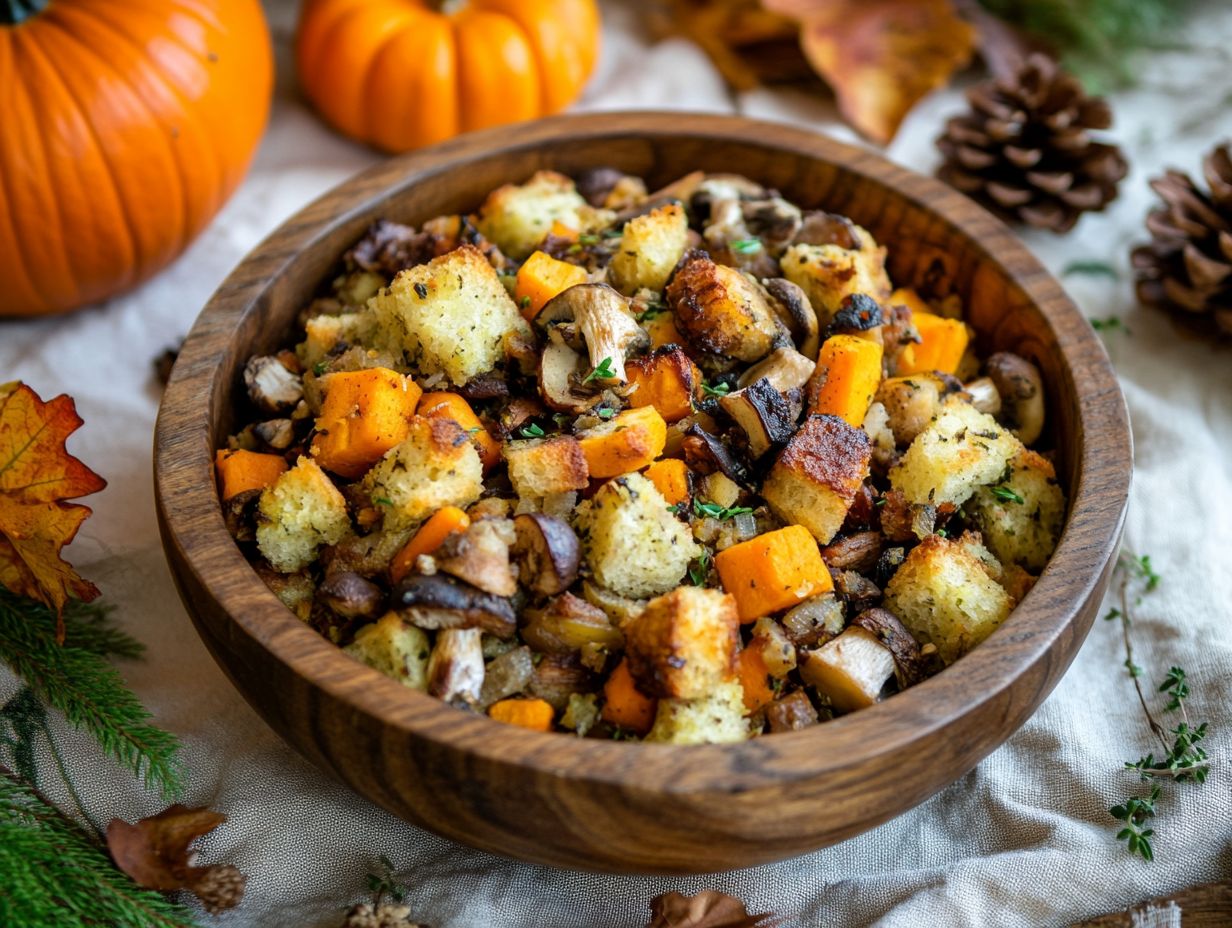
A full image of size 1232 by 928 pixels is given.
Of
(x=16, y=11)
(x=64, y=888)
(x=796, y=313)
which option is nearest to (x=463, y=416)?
(x=796, y=313)

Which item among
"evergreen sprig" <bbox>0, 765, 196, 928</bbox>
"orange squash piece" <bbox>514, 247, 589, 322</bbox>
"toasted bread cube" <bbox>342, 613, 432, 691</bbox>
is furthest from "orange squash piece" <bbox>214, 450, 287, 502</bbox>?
"evergreen sprig" <bbox>0, 765, 196, 928</bbox>

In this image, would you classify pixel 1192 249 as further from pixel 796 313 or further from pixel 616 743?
pixel 616 743

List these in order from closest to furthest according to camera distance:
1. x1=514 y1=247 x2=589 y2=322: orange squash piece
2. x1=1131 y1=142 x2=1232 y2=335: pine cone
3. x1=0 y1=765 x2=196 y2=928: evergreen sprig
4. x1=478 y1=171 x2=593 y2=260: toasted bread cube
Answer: x1=0 y1=765 x2=196 y2=928: evergreen sprig < x1=514 y1=247 x2=589 y2=322: orange squash piece < x1=478 y1=171 x2=593 y2=260: toasted bread cube < x1=1131 y1=142 x2=1232 y2=335: pine cone

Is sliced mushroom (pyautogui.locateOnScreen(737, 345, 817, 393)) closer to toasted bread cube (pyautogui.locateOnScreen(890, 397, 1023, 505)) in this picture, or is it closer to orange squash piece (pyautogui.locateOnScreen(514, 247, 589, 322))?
toasted bread cube (pyautogui.locateOnScreen(890, 397, 1023, 505))

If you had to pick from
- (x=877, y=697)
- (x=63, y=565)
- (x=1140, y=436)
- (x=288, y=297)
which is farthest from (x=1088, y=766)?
(x=63, y=565)

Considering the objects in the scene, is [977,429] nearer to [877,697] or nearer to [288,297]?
[877,697]

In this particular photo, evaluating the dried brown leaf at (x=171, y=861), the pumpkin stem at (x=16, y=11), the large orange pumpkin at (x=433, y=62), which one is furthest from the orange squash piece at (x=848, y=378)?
the pumpkin stem at (x=16, y=11)
